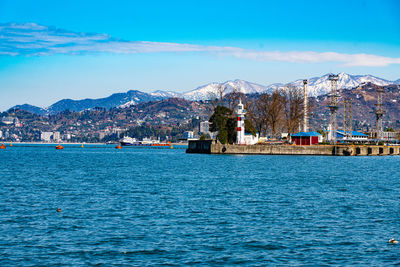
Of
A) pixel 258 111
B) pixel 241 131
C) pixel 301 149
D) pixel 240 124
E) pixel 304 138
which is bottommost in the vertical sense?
pixel 301 149

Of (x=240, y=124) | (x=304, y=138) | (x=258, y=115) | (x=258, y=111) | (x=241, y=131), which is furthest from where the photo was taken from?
(x=258, y=115)

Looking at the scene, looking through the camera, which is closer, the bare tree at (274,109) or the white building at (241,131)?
the white building at (241,131)

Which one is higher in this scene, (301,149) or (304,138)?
(304,138)

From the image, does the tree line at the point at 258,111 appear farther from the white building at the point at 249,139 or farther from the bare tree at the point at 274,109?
the white building at the point at 249,139

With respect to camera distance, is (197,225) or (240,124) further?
(240,124)

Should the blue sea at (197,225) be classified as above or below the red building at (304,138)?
below

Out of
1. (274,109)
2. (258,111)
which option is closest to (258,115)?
(258,111)

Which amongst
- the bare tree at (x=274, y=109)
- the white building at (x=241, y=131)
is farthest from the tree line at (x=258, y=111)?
the white building at (x=241, y=131)

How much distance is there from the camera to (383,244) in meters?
23.4

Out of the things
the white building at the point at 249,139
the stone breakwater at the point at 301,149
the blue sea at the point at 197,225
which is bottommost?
the blue sea at the point at 197,225

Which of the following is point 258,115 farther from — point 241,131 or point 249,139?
point 241,131

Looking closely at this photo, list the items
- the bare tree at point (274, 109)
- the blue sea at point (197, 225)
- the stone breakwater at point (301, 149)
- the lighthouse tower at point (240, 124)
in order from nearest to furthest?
the blue sea at point (197, 225)
the stone breakwater at point (301, 149)
the lighthouse tower at point (240, 124)
the bare tree at point (274, 109)

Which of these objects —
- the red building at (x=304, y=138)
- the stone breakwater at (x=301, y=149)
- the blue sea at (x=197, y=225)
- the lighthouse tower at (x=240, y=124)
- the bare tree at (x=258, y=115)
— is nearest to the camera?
the blue sea at (x=197, y=225)

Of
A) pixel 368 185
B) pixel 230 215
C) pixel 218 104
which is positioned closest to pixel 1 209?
pixel 230 215
